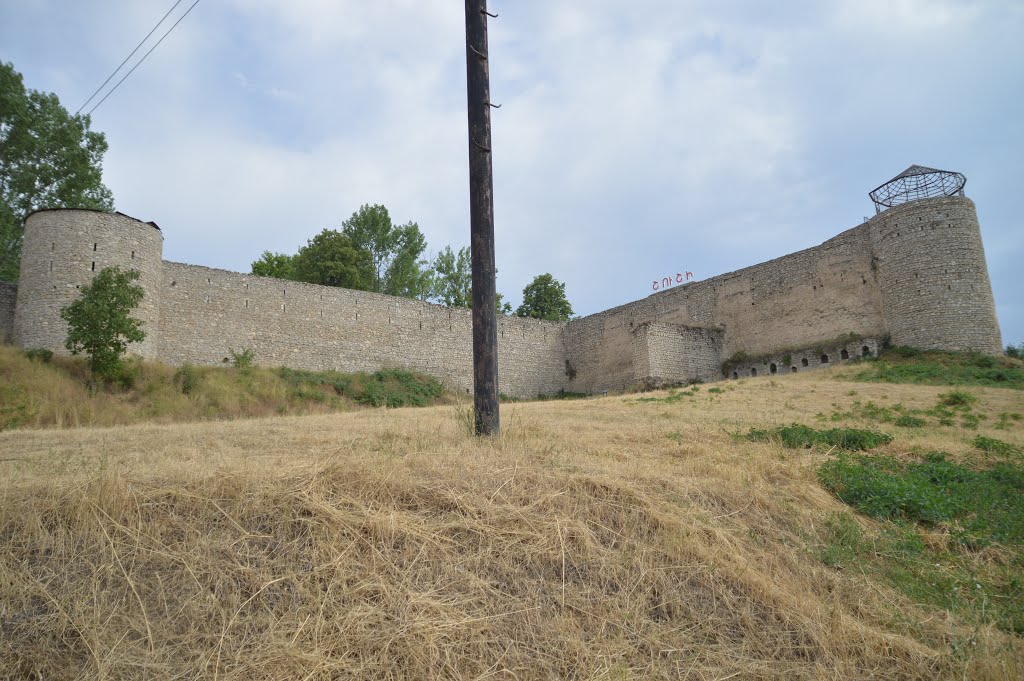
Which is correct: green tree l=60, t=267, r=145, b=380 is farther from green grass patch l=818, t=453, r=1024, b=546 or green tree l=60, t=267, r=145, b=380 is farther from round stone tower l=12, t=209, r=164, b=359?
green grass patch l=818, t=453, r=1024, b=546

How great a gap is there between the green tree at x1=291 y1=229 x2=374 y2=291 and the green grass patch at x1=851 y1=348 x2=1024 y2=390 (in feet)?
80.7

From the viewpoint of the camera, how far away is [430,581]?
10.9ft

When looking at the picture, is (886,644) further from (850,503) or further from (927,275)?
(927,275)

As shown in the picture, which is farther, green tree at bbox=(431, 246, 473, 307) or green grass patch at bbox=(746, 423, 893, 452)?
green tree at bbox=(431, 246, 473, 307)

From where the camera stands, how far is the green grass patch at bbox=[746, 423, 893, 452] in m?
8.30

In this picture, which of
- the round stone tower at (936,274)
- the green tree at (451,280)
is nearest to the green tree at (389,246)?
the green tree at (451,280)

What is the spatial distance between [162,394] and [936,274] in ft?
81.9

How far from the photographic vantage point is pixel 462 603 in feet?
10.4

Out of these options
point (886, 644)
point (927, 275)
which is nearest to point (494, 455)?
point (886, 644)

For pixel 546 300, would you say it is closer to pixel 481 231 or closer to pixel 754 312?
pixel 754 312

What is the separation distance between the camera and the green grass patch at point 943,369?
1747 cm

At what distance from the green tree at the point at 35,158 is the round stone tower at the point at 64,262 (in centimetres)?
561

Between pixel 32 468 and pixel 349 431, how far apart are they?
3532mm

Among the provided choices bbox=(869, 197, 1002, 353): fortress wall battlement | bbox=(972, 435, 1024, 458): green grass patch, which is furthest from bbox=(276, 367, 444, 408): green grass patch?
bbox=(869, 197, 1002, 353): fortress wall battlement
